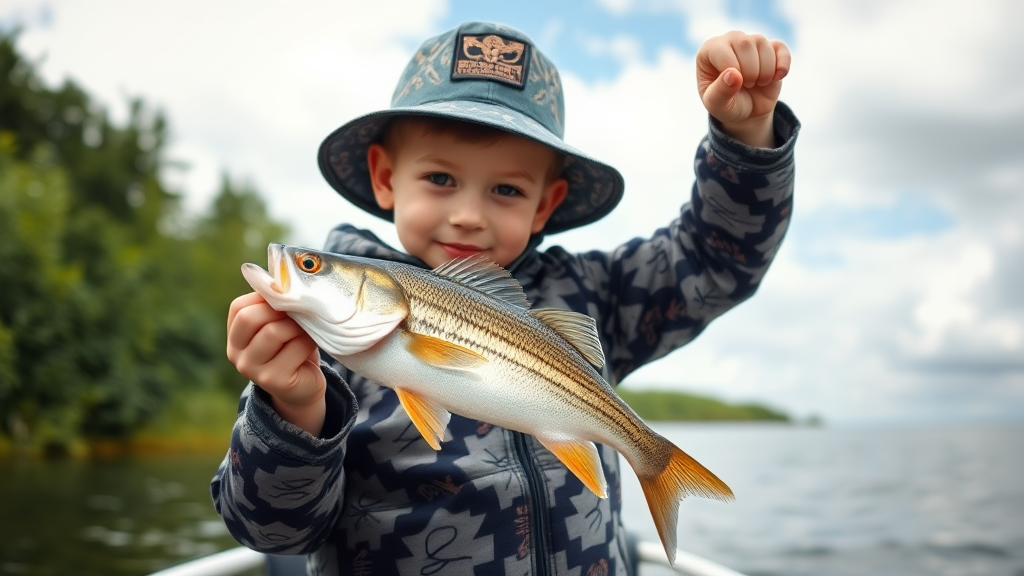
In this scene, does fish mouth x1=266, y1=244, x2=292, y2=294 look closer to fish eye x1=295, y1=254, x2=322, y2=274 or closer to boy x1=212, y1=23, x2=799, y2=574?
fish eye x1=295, y1=254, x2=322, y2=274

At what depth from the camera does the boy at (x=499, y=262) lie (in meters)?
→ 2.07

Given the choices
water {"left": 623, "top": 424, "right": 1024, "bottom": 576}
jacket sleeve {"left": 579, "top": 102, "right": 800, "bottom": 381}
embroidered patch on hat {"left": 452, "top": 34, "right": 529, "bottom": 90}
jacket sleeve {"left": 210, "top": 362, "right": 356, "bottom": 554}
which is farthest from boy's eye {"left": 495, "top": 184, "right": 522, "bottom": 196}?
water {"left": 623, "top": 424, "right": 1024, "bottom": 576}

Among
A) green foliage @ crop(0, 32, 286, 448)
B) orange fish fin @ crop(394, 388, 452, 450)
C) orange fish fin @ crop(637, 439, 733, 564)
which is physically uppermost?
green foliage @ crop(0, 32, 286, 448)

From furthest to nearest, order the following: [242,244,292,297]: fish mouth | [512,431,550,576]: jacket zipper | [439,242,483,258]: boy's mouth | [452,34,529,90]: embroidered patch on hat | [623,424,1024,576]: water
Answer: [623,424,1024,576]: water → [452,34,529,90]: embroidered patch on hat → [439,242,483,258]: boy's mouth → [512,431,550,576]: jacket zipper → [242,244,292,297]: fish mouth

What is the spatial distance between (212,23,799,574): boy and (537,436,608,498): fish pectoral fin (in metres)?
0.46

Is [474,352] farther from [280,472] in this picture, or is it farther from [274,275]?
[280,472]

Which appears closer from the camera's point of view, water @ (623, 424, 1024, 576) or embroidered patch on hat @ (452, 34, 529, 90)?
embroidered patch on hat @ (452, 34, 529, 90)

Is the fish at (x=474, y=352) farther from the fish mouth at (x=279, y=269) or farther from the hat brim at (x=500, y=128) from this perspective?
the hat brim at (x=500, y=128)

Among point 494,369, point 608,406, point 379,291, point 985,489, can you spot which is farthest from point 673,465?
point 985,489

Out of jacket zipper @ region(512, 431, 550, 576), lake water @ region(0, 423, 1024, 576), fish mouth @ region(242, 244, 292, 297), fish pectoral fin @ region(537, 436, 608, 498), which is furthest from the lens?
lake water @ region(0, 423, 1024, 576)

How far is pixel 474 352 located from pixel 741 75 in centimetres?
103

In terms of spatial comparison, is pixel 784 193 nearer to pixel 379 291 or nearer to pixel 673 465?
pixel 673 465

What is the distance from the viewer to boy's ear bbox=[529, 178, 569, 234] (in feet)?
9.08

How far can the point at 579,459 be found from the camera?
189cm
